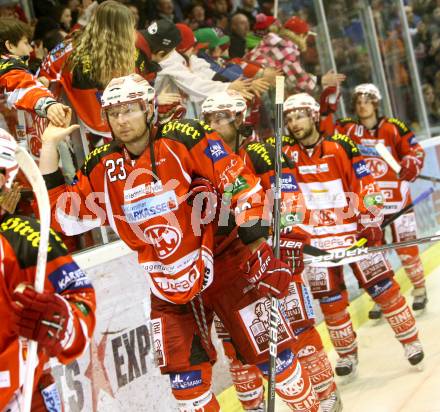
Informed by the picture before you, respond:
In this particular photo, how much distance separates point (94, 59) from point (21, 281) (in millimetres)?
1824

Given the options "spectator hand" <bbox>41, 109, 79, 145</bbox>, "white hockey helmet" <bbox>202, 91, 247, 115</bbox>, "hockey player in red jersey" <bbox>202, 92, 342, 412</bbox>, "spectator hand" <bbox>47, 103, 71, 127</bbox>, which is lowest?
"hockey player in red jersey" <bbox>202, 92, 342, 412</bbox>

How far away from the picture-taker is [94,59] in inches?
148

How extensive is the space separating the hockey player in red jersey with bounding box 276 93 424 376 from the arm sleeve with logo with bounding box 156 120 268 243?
148 centimetres

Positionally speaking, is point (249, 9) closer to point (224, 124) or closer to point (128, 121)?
point (224, 124)

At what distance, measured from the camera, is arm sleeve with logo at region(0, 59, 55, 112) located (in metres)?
3.39

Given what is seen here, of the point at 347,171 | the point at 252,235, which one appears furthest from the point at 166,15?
the point at 252,235

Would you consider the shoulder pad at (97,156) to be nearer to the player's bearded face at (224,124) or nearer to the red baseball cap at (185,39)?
the player's bearded face at (224,124)

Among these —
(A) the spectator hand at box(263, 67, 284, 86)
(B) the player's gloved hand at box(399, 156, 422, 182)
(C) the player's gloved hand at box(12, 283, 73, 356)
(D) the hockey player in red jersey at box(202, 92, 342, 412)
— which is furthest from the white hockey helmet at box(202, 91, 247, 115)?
(B) the player's gloved hand at box(399, 156, 422, 182)

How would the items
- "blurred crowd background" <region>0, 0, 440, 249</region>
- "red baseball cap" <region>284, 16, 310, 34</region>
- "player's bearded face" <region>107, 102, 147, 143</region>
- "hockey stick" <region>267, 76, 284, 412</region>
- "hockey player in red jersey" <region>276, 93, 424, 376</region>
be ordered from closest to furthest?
1. "player's bearded face" <region>107, 102, 147, 143</region>
2. "hockey stick" <region>267, 76, 284, 412</region>
3. "blurred crowd background" <region>0, 0, 440, 249</region>
4. "hockey player in red jersey" <region>276, 93, 424, 376</region>
5. "red baseball cap" <region>284, 16, 310, 34</region>

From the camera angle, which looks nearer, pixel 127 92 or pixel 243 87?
pixel 127 92

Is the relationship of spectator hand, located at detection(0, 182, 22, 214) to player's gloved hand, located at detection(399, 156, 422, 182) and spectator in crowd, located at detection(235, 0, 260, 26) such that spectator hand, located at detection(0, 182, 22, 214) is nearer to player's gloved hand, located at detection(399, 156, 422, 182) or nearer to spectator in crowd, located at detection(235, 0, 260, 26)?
player's gloved hand, located at detection(399, 156, 422, 182)

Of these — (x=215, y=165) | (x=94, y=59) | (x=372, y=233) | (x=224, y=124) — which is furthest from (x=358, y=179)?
(x=215, y=165)

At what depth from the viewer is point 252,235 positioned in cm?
312

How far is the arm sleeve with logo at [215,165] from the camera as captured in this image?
303 cm
